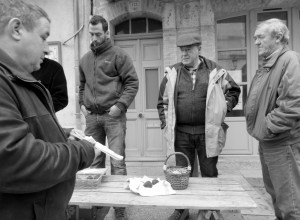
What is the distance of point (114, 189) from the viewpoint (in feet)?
8.23

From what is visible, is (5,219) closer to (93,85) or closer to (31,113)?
(31,113)

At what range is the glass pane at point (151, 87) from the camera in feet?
18.4

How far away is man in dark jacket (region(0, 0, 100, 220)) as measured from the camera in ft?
3.24

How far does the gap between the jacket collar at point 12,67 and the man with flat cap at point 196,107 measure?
2229mm

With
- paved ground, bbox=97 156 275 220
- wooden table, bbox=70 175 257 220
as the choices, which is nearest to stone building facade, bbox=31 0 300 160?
paved ground, bbox=97 156 275 220

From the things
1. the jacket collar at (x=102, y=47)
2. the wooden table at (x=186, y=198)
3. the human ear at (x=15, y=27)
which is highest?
the jacket collar at (x=102, y=47)

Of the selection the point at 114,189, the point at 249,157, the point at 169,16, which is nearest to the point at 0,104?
the point at 114,189

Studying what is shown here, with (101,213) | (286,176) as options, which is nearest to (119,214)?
(101,213)

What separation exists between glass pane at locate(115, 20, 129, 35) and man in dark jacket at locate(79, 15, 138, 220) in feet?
7.63

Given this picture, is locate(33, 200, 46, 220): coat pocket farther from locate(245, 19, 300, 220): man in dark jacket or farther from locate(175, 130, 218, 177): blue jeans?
locate(175, 130, 218, 177): blue jeans

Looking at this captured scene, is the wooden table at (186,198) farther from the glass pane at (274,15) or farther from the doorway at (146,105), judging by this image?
the glass pane at (274,15)

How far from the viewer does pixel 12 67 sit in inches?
44.1

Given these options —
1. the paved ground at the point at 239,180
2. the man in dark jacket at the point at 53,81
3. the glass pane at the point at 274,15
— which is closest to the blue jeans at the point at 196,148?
the paved ground at the point at 239,180

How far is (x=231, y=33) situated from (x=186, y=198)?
3.91m
